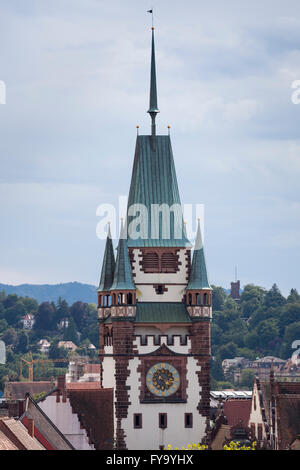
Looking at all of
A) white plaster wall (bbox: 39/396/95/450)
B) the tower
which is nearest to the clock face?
the tower

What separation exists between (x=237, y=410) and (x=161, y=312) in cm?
3758

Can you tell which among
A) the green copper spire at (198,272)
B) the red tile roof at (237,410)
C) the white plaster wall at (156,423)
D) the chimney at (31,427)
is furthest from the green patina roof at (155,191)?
the red tile roof at (237,410)

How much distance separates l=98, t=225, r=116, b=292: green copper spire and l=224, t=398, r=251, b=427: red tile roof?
29.1 metres

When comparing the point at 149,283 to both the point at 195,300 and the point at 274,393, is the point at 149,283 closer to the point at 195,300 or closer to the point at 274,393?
the point at 195,300

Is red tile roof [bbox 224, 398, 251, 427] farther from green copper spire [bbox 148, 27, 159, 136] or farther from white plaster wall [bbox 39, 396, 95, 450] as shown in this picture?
green copper spire [bbox 148, 27, 159, 136]

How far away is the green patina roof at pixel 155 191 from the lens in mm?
122000

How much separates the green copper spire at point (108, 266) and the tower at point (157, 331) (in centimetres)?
76

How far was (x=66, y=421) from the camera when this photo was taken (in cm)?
11781

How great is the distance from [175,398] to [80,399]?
6.75m

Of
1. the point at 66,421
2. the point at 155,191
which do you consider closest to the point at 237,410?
the point at 155,191

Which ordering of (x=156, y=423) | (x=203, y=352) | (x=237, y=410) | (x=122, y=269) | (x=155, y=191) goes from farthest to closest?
1. (x=237, y=410)
2. (x=155, y=191)
3. (x=122, y=269)
4. (x=203, y=352)
5. (x=156, y=423)

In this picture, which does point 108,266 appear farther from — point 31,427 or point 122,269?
point 31,427
